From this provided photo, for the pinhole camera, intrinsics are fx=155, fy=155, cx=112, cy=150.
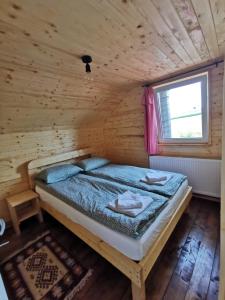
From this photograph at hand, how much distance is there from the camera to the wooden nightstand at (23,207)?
7.46ft

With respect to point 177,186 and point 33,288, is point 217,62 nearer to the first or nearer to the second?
point 177,186

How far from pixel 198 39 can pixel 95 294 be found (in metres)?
2.66

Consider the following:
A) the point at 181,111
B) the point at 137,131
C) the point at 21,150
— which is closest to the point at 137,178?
the point at 137,131

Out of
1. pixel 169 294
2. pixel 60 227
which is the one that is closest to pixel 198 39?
pixel 169 294

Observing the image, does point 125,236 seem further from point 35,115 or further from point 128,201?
point 35,115

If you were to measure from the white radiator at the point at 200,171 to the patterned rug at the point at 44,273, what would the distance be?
2.13 meters

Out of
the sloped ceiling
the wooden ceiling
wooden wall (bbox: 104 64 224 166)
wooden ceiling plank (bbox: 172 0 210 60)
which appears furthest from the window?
wooden ceiling plank (bbox: 172 0 210 60)

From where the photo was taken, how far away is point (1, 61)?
1489mm

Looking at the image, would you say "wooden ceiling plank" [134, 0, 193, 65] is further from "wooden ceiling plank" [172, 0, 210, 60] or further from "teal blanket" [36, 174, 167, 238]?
"teal blanket" [36, 174, 167, 238]

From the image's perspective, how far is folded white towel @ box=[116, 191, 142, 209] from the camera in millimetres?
1610

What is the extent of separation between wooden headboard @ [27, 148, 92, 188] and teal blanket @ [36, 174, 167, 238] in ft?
0.79

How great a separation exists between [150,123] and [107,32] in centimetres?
191

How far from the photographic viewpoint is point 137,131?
3.42m

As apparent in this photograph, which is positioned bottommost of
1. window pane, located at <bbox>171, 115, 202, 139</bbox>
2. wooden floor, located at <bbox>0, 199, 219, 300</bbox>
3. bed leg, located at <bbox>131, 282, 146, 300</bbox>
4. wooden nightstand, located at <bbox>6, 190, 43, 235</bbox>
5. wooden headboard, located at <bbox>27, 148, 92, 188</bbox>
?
wooden floor, located at <bbox>0, 199, 219, 300</bbox>
